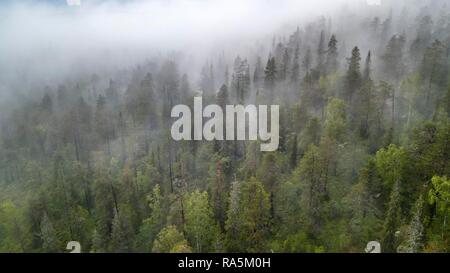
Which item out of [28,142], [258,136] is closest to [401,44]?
[258,136]

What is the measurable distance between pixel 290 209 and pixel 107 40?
17790 centimetres

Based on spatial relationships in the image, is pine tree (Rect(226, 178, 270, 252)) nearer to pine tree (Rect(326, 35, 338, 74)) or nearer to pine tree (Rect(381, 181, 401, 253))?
pine tree (Rect(381, 181, 401, 253))

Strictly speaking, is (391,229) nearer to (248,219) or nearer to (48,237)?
(248,219)

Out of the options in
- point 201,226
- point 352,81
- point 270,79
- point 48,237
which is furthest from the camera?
point 270,79

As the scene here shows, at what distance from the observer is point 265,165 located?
46.5 m

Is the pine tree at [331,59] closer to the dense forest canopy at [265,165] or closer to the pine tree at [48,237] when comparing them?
the dense forest canopy at [265,165]

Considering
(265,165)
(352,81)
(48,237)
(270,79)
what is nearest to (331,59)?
(270,79)

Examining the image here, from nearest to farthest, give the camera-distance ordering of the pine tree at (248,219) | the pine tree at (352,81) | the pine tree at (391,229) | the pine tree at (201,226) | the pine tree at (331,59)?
the pine tree at (391,229), the pine tree at (248,219), the pine tree at (201,226), the pine tree at (352,81), the pine tree at (331,59)

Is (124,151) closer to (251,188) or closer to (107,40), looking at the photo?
(251,188)

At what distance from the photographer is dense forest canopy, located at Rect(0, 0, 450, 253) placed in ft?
Result: 135

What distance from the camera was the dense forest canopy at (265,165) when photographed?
4119cm

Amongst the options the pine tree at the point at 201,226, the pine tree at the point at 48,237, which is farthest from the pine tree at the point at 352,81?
the pine tree at the point at 48,237

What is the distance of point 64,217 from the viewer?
59.8 metres

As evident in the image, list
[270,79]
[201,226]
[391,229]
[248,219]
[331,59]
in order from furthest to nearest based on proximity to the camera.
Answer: [331,59]
[270,79]
[201,226]
[248,219]
[391,229]
